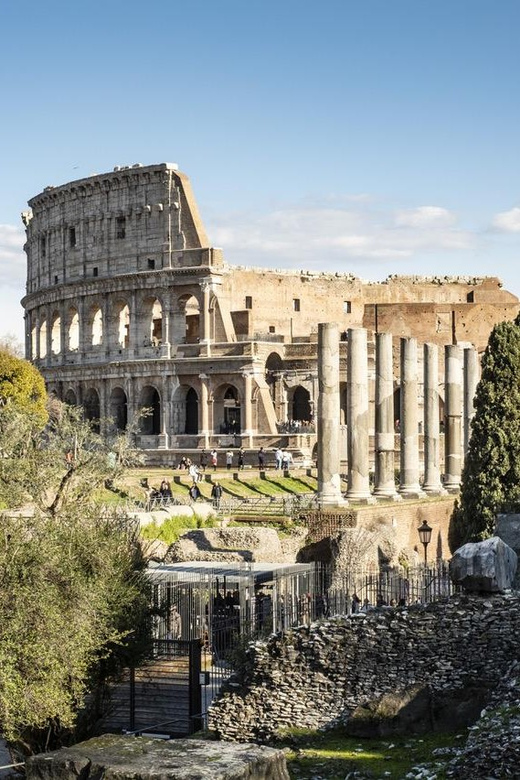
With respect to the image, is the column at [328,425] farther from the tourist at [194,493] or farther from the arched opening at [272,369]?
the arched opening at [272,369]

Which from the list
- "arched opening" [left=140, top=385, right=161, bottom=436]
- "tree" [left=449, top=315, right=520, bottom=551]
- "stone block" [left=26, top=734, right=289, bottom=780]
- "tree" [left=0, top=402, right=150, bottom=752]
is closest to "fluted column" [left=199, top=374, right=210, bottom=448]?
"arched opening" [left=140, top=385, right=161, bottom=436]

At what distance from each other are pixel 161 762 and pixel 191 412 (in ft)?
153

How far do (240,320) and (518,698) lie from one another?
46894 millimetres

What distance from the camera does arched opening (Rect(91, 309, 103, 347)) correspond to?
62.2m

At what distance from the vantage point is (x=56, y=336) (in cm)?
6588

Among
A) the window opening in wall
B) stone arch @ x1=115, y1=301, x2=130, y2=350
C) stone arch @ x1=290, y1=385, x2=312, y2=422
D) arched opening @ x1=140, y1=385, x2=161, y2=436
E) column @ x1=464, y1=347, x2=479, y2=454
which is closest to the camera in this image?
column @ x1=464, y1=347, x2=479, y2=454

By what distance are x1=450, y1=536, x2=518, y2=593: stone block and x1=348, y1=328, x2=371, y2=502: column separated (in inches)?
737

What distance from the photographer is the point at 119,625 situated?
18.1m

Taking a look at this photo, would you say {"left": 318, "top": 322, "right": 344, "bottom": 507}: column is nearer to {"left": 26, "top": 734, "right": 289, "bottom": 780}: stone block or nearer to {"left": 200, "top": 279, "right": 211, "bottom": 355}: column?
{"left": 26, "top": 734, "right": 289, "bottom": 780}: stone block

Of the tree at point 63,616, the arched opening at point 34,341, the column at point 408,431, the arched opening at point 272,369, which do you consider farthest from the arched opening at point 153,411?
the tree at point 63,616

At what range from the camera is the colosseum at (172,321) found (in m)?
56.5

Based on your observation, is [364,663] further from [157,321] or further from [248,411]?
[157,321]

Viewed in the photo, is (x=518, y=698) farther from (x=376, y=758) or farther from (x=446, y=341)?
(x=446, y=341)

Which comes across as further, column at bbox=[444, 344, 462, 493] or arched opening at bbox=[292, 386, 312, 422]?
arched opening at bbox=[292, 386, 312, 422]
